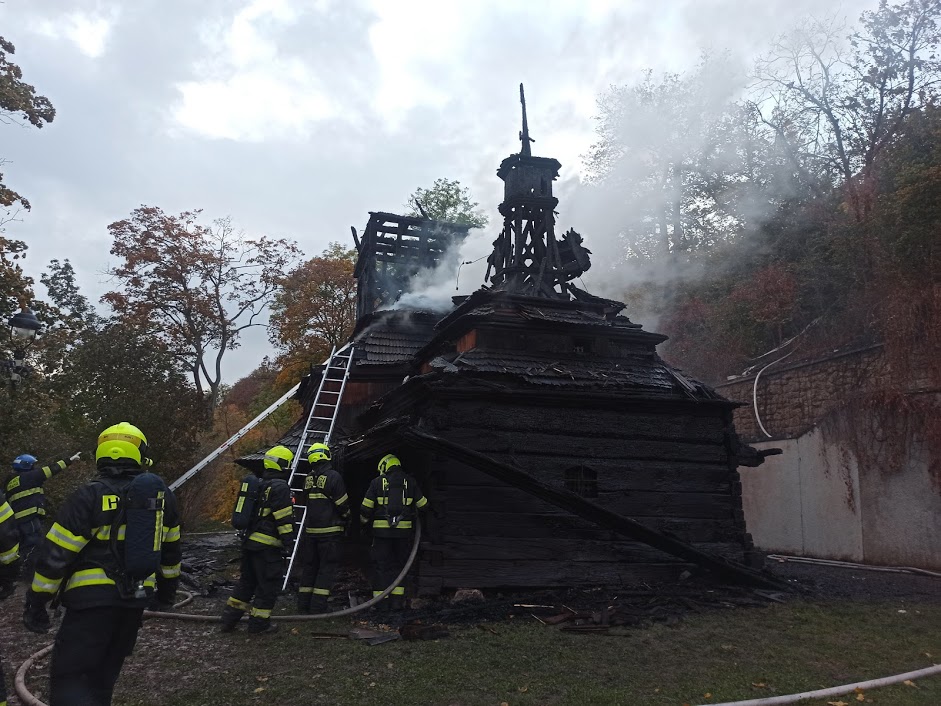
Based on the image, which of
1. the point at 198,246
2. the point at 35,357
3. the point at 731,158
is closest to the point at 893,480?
the point at 731,158

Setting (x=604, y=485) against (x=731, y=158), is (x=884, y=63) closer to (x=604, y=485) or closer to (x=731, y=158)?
(x=731, y=158)

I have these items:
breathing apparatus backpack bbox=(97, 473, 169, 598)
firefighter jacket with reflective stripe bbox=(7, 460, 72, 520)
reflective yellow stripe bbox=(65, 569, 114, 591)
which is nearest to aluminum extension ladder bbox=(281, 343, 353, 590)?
firefighter jacket with reflective stripe bbox=(7, 460, 72, 520)

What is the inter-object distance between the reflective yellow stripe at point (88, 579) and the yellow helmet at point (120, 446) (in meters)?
0.72

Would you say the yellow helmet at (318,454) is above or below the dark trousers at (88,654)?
above

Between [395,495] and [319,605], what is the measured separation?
1.66 m

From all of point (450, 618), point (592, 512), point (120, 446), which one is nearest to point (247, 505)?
point (450, 618)

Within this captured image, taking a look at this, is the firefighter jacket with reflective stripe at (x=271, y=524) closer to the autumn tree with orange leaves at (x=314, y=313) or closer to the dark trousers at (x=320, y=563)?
the dark trousers at (x=320, y=563)

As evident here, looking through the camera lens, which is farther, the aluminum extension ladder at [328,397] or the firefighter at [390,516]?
Result: the aluminum extension ladder at [328,397]

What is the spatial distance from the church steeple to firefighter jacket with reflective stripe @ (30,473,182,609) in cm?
1005

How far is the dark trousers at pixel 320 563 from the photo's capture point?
8.42 meters

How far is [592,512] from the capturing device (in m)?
9.05

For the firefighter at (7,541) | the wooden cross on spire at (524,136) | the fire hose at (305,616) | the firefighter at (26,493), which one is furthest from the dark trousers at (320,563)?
the wooden cross on spire at (524,136)

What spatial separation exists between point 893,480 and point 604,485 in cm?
652

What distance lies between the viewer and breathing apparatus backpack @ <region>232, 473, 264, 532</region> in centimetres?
744
